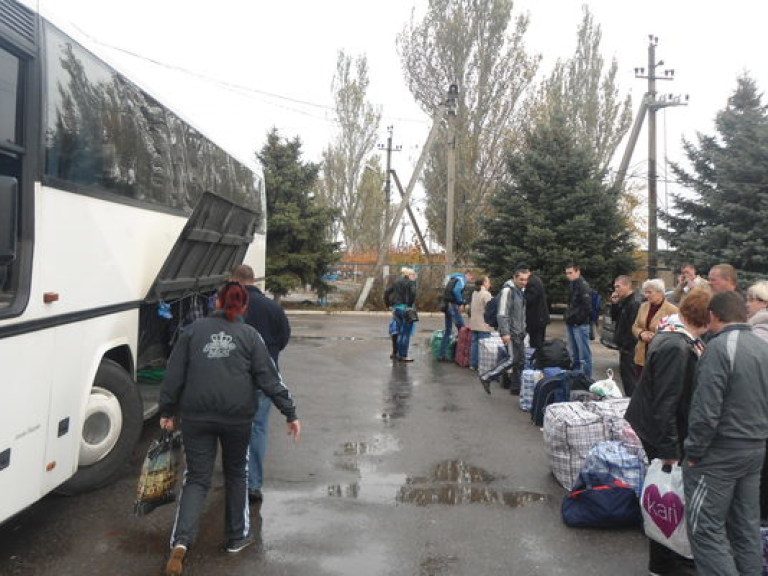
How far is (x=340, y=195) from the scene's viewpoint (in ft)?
133

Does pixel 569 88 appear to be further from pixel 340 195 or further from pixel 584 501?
pixel 584 501

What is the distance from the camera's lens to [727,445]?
11.6ft

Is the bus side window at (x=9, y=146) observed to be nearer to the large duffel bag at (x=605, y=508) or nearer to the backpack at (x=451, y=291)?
the large duffel bag at (x=605, y=508)

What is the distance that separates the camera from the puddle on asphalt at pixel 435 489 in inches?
212

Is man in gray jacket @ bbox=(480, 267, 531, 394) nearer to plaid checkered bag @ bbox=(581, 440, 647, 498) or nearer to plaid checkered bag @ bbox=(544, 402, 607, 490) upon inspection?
plaid checkered bag @ bbox=(544, 402, 607, 490)

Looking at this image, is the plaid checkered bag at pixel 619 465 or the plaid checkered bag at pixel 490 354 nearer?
the plaid checkered bag at pixel 619 465

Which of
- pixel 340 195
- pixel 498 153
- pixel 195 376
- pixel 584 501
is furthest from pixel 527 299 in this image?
pixel 340 195

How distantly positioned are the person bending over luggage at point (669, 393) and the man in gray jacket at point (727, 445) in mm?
279

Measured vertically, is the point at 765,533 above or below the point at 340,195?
below

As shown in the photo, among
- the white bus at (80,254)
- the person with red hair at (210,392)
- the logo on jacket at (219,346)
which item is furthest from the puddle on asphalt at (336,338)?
the logo on jacket at (219,346)

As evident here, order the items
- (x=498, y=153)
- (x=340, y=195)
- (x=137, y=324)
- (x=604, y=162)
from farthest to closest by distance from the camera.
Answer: (x=340, y=195), (x=604, y=162), (x=498, y=153), (x=137, y=324)

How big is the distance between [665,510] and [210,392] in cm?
280

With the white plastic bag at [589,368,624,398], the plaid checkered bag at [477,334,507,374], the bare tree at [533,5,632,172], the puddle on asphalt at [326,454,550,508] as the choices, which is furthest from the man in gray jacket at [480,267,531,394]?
the bare tree at [533,5,632,172]

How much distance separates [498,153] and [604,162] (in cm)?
673
